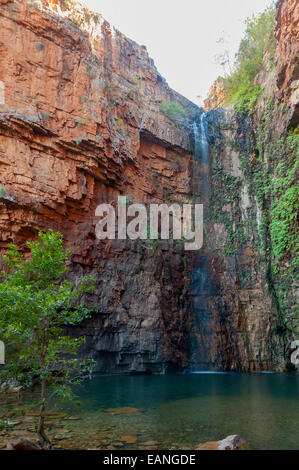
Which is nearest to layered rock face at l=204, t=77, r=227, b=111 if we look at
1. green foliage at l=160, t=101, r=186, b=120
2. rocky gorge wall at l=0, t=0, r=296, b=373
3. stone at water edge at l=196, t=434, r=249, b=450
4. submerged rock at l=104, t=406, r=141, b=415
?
green foliage at l=160, t=101, r=186, b=120

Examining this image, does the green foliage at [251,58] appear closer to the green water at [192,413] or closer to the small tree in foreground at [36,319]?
the green water at [192,413]

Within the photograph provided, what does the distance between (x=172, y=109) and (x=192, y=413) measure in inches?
759

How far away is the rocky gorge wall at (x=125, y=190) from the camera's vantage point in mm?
14781

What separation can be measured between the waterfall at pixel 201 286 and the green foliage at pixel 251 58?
10.7 feet

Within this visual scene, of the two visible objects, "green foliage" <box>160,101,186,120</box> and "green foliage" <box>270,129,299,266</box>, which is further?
"green foliage" <box>160,101,186,120</box>

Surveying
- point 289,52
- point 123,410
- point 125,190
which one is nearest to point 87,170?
point 125,190

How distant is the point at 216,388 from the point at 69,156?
11.6m

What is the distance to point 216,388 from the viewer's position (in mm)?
11664

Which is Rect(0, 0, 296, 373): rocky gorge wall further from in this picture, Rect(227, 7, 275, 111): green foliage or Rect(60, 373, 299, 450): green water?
Rect(60, 373, 299, 450): green water

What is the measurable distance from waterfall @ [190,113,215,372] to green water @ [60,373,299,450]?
4716mm

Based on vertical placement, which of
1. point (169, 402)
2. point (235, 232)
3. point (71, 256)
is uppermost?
point (235, 232)

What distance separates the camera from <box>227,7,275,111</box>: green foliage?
22.9 metres
